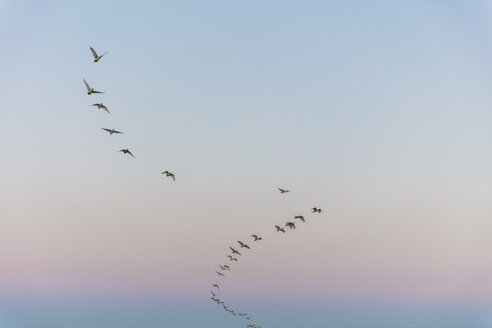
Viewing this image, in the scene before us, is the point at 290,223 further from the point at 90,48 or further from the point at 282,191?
the point at 90,48

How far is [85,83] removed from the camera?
397 ft

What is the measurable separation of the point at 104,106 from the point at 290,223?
76100 millimetres

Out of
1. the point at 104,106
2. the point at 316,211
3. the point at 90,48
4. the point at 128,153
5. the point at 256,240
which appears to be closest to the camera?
the point at 90,48

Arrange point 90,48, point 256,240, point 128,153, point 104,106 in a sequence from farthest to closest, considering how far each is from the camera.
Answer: point 256,240 → point 128,153 → point 104,106 → point 90,48

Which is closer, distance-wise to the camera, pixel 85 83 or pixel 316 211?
pixel 85 83

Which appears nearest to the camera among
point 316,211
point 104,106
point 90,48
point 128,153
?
point 90,48

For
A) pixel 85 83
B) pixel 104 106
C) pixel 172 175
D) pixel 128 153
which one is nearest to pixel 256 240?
pixel 172 175

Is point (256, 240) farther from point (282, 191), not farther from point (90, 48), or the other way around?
point (90, 48)

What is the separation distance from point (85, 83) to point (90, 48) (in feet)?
28.1

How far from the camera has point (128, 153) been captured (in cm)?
14812

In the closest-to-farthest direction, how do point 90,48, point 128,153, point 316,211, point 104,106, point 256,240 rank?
point 90,48 < point 104,106 < point 128,153 < point 316,211 < point 256,240

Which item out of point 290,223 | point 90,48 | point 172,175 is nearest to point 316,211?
point 290,223

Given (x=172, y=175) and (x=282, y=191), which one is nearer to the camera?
(x=172, y=175)

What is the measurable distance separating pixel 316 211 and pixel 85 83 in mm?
84558
